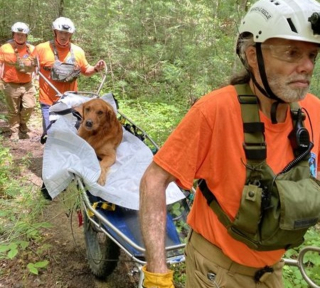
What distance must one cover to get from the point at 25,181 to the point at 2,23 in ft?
38.6

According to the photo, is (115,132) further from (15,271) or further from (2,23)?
(2,23)

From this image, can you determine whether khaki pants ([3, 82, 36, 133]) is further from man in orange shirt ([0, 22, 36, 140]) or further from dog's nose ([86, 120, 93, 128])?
dog's nose ([86, 120, 93, 128])

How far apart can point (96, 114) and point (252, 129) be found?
3.54m

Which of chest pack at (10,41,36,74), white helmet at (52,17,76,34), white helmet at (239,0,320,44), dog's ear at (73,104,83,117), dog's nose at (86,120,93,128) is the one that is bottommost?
chest pack at (10,41,36,74)

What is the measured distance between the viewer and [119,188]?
4.12 meters

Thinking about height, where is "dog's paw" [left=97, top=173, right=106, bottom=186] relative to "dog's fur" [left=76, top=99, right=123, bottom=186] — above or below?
below

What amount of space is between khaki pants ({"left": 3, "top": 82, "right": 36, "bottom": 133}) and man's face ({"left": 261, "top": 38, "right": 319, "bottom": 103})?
8177mm

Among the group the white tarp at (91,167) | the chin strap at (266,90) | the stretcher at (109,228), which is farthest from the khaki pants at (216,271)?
the white tarp at (91,167)

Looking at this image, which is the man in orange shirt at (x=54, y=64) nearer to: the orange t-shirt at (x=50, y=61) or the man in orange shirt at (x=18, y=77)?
the orange t-shirt at (x=50, y=61)

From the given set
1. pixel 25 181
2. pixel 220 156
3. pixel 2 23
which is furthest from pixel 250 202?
pixel 2 23

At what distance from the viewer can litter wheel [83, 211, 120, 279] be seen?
159 inches

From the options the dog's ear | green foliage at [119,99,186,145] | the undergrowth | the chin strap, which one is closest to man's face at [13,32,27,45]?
green foliage at [119,99,186,145]

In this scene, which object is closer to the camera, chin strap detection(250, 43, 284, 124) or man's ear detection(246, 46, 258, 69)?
chin strap detection(250, 43, 284, 124)

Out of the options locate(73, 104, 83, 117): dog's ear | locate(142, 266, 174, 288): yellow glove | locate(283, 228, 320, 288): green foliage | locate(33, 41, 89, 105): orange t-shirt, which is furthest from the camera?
locate(33, 41, 89, 105): orange t-shirt
